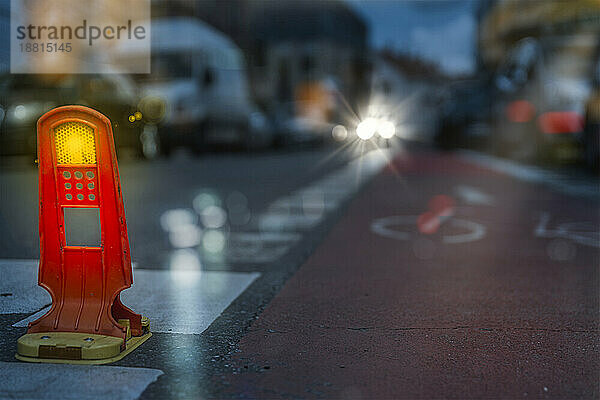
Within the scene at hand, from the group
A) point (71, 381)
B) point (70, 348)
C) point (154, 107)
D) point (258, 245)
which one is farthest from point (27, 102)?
point (71, 381)

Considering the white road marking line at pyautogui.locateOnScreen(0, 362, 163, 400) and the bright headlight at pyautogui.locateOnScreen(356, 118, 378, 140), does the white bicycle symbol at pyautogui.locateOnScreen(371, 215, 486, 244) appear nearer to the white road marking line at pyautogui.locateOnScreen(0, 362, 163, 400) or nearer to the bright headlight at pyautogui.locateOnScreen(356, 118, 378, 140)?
the bright headlight at pyautogui.locateOnScreen(356, 118, 378, 140)

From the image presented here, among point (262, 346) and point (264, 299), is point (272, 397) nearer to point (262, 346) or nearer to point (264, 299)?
point (262, 346)

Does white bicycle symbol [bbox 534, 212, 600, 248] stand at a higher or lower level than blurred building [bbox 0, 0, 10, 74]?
lower

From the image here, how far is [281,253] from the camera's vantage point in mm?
6430

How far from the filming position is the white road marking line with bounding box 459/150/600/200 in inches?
451

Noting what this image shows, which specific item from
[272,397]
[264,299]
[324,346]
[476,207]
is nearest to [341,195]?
[476,207]

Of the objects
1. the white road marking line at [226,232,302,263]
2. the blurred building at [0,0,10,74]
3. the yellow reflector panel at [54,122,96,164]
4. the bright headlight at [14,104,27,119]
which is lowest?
the white road marking line at [226,232,302,263]

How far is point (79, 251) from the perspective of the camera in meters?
3.54

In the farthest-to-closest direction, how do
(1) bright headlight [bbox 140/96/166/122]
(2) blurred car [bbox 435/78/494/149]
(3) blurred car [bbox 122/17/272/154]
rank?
(2) blurred car [bbox 435/78/494/149] < (3) blurred car [bbox 122/17/272/154] < (1) bright headlight [bbox 140/96/166/122]

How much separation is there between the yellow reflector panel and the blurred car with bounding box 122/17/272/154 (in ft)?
46.0

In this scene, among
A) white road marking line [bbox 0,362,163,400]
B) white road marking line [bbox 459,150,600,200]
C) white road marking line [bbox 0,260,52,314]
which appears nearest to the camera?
white road marking line [bbox 0,362,163,400]

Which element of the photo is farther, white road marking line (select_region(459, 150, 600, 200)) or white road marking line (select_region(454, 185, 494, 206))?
white road marking line (select_region(459, 150, 600, 200))

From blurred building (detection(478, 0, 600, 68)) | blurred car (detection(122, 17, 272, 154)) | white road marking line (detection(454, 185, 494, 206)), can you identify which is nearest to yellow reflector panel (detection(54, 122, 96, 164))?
white road marking line (detection(454, 185, 494, 206))

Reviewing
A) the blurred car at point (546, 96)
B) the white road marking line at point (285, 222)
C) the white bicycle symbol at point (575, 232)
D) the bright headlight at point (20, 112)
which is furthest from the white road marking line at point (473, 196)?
the bright headlight at point (20, 112)
